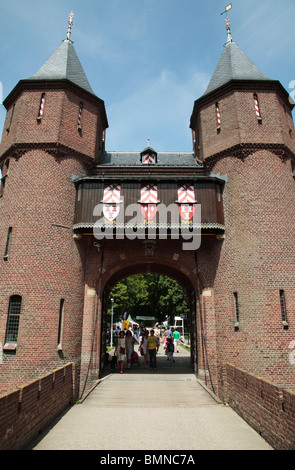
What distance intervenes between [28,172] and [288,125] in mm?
13377

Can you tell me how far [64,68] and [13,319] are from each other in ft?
43.6

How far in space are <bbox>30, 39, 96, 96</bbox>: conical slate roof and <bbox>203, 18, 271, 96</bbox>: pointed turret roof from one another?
712 centimetres

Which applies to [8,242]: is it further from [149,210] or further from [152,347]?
[152,347]

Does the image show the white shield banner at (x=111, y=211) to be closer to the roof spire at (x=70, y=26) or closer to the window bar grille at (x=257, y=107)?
the window bar grille at (x=257, y=107)

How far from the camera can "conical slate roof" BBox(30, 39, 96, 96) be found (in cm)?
1602

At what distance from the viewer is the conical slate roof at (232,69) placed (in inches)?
636

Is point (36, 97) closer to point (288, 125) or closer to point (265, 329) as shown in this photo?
point (288, 125)

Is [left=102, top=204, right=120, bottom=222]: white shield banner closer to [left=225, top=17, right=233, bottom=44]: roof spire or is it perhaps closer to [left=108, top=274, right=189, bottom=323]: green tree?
[left=225, top=17, right=233, bottom=44]: roof spire

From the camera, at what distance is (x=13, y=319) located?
1228cm

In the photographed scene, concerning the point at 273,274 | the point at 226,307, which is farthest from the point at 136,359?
the point at 273,274

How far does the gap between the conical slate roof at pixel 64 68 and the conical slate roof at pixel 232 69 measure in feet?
23.4

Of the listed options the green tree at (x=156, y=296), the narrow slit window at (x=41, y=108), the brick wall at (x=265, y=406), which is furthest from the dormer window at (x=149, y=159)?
the green tree at (x=156, y=296)

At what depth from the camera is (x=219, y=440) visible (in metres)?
7.16

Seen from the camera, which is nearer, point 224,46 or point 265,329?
point 265,329
